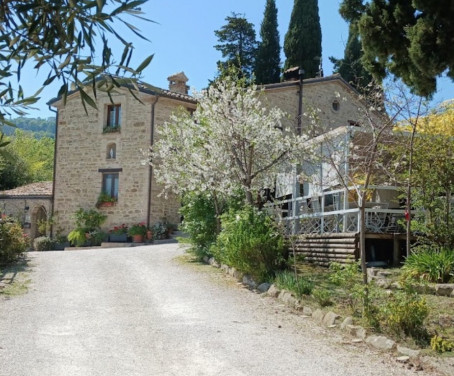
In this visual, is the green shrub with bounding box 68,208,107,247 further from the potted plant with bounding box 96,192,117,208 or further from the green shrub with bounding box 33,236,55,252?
the green shrub with bounding box 33,236,55,252

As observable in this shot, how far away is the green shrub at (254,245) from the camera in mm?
10984

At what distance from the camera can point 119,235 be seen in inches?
925

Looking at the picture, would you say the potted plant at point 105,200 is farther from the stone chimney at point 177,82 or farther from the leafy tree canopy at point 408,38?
the leafy tree canopy at point 408,38

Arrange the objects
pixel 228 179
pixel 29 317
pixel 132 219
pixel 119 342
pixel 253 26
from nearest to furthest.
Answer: pixel 119 342, pixel 29 317, pixel 228 179, pixel 132 219, pixel 253 26

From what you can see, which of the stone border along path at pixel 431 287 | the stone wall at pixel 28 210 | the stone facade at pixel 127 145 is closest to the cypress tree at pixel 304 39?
the stone facade at pixel 127 145

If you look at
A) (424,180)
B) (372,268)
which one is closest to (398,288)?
(372,268)

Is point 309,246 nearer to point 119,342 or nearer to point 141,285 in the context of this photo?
point 141,285

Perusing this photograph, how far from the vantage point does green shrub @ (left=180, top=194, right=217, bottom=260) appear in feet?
48.0

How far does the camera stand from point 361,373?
559 centimetres

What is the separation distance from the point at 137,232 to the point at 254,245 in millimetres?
12793

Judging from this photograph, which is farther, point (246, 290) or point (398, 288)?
point (246, 290)

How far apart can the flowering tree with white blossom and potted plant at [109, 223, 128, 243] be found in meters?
9.25

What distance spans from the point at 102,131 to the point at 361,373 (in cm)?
2112

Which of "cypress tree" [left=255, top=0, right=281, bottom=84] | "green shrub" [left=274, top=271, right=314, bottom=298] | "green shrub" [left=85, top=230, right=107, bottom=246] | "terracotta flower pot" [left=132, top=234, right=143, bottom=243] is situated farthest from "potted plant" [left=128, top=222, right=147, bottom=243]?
"cypress tree" [left=255, top=0, right=281, bottom=84]
